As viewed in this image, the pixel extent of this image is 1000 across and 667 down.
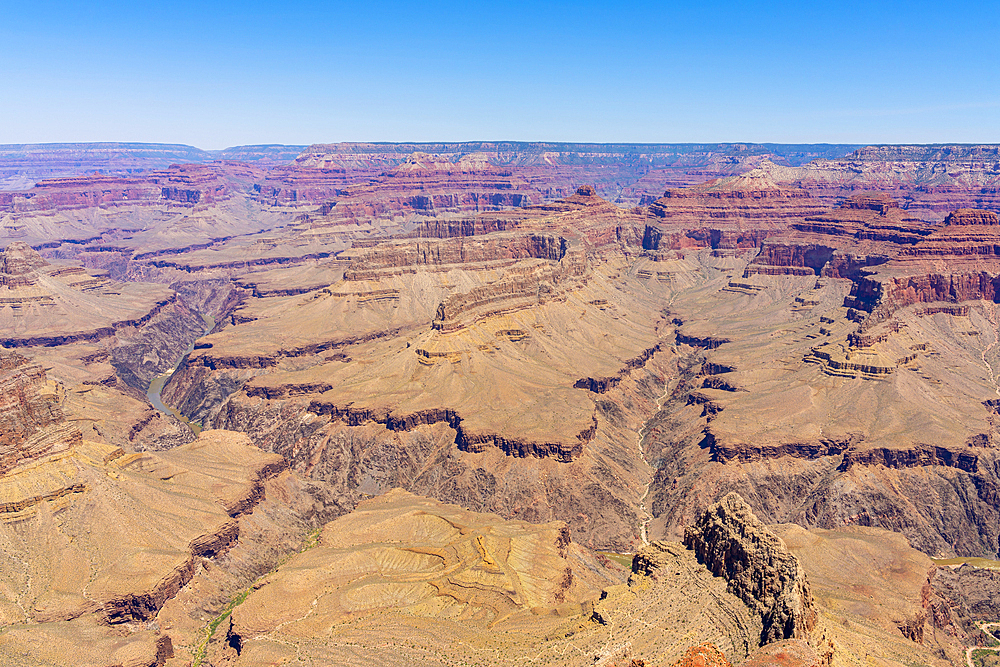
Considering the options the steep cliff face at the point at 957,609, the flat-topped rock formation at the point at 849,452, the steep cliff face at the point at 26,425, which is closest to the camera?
the steep cliff face at the point at 957,609

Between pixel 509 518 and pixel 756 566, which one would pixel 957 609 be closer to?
pixel 756 566

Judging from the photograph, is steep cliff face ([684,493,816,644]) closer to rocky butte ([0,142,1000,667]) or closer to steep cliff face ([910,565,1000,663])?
rocky butte ([0,142,1000,667])

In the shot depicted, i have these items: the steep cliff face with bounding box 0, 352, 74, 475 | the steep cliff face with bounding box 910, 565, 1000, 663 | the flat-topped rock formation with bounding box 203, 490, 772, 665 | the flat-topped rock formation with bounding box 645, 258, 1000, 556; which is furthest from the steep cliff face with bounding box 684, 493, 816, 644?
the steep cliff face with bounding box 0, 352, 74, 475

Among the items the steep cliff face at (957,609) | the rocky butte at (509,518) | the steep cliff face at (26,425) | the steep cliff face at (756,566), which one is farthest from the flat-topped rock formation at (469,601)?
the steep cliff face at (26,425)

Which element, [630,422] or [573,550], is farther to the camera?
[630,422]

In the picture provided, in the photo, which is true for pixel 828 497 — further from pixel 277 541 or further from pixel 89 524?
pixel 89 524

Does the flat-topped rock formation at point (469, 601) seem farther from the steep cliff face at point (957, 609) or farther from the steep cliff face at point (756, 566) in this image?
the steep cliff face at point (957, 609)

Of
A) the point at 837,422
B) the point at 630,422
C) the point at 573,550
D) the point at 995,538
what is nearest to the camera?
the point at 573,550

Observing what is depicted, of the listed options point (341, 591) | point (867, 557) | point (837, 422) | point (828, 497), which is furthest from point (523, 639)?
point (837, 422)

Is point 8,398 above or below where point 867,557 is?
above
